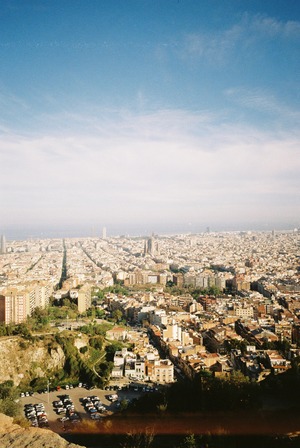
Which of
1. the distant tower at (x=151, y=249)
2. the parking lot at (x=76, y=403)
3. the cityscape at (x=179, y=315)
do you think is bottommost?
the parking lot at (x=76, y=403)

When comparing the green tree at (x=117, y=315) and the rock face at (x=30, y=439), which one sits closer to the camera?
the rock face at (x=30, y=439)

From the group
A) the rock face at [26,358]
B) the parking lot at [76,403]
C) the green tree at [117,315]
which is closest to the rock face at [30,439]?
the parking lot at [76,403]

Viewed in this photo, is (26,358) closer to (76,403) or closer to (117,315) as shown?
(76,403)

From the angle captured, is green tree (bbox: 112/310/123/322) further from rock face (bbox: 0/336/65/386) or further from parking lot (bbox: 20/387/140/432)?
parking lot (bbox: 20/387/140/432)

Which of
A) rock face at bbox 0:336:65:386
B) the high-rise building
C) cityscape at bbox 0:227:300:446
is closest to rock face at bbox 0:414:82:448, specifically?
cityscape at bbox 0:227:300:446

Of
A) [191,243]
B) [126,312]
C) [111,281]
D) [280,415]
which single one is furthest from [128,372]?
[191,243]

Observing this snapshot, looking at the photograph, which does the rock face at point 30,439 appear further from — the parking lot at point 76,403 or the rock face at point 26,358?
the rock face at point 26,358
